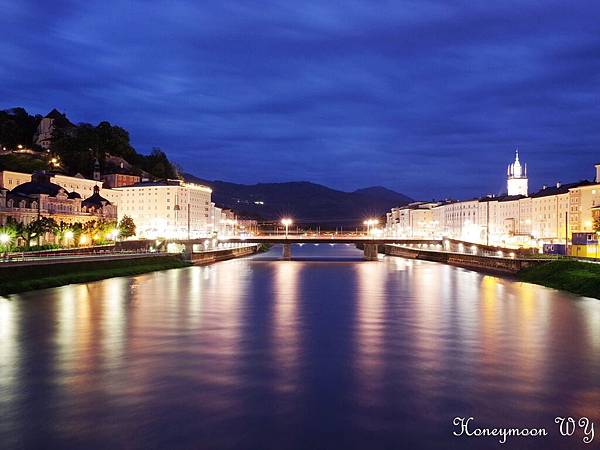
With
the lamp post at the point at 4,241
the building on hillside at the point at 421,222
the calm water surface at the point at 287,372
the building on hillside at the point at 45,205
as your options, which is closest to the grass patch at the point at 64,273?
the calm water surface at the point at 287,372

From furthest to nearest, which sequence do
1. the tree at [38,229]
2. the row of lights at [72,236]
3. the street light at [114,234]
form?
the street light at [114,234]
the tree at [38,229]
the row of lights at [72,236]

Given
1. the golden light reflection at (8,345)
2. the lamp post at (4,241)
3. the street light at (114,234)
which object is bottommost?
the golden light reflection at (8,345)

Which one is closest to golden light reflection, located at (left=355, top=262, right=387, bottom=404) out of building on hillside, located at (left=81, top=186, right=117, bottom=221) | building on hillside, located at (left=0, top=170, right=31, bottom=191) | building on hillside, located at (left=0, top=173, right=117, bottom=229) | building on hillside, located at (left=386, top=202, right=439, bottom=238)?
building on hillside, located at (left=0, top=173, right=117, bottom=229)

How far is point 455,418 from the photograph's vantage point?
48.4 ft

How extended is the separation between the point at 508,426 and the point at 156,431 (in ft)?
26.4

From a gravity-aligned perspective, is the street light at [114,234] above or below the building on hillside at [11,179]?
below

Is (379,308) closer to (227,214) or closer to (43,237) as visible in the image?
(43,237)

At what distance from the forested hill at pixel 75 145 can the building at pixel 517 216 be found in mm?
75533

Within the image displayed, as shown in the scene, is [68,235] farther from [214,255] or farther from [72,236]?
[214,255]

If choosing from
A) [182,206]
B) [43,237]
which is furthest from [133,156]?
[43,237]

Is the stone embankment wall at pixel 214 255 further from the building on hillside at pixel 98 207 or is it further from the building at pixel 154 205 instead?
the building at pixel 154 205

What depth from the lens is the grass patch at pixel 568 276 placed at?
41.8 m

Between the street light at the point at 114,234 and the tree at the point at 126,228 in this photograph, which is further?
the tree at the point at 126,228

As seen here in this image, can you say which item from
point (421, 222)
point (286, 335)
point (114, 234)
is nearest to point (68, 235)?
point (114, 234)
